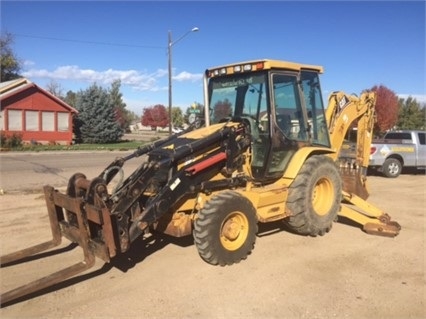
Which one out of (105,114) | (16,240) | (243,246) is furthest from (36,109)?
(243,246)

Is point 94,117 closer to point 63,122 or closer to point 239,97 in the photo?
point 63,122

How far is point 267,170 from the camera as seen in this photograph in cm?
683

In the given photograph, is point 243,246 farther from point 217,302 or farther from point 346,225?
point 346,225

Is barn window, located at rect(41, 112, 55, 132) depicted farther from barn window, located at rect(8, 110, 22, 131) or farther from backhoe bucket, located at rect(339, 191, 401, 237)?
backhoe bucket, located at rect(339, 191, 401, 237)

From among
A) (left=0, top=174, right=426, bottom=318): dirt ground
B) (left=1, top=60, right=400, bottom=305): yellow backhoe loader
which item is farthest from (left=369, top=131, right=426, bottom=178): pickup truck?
(left=0, top=174, right=426, bottom=318): dirt ground

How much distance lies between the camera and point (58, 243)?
237 inches

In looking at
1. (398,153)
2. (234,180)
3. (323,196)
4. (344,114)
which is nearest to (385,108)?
(398,153)

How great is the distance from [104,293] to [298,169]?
3.51m

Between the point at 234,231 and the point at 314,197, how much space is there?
83.5 inches

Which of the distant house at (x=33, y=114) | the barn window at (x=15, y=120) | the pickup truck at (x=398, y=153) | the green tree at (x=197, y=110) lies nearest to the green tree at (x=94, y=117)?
the distant house at (x=33, y=114)

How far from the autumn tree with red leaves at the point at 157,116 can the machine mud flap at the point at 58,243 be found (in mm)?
85449

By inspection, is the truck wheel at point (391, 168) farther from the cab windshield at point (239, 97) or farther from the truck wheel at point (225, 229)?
the truck wheel at point (225, 229)

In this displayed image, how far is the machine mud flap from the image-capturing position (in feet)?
15.1

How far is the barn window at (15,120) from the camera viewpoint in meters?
31.9
